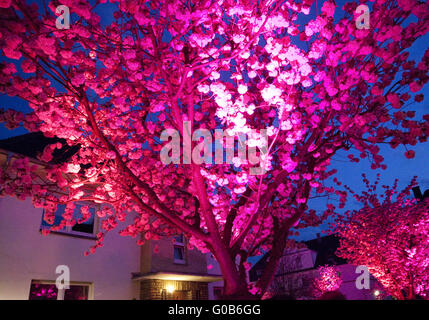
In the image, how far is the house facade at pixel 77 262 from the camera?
8.16 meters

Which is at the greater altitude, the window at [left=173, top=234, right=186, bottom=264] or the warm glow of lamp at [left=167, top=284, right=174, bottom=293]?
the window at [left=173, top=234, right=186, bottom=264]

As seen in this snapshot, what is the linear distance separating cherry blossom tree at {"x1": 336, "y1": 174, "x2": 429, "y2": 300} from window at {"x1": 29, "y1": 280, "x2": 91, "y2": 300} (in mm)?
12688

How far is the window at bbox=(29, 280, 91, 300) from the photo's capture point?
8.38 m

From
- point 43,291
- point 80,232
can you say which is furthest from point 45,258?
point 80,232

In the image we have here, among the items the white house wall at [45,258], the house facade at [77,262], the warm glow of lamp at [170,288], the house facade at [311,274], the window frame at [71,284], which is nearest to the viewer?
the white house wall at [45,258]

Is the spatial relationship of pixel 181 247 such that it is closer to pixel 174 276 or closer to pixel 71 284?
pixel 174 276

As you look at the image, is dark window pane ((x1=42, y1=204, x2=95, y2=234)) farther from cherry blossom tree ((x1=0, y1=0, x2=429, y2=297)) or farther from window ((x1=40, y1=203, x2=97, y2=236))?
cherry blossom tree ((x1=0, y1=0, x2=429, y2=297))

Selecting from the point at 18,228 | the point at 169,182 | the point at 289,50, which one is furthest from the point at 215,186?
the point at 18,228

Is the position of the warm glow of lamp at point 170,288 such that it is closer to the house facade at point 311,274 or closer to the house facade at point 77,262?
the house facade at point 77,262

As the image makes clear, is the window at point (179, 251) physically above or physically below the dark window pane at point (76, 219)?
below

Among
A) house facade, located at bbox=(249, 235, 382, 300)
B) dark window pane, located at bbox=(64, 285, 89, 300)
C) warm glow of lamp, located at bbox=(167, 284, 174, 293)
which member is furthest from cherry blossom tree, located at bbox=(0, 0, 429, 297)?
house facade, located at bbox=(249, 235, 382, 300)

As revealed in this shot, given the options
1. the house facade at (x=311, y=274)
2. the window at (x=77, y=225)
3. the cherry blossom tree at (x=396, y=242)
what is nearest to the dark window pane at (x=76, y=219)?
the window at (x=77, y=225)

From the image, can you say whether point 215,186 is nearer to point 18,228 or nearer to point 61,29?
point 61,29
